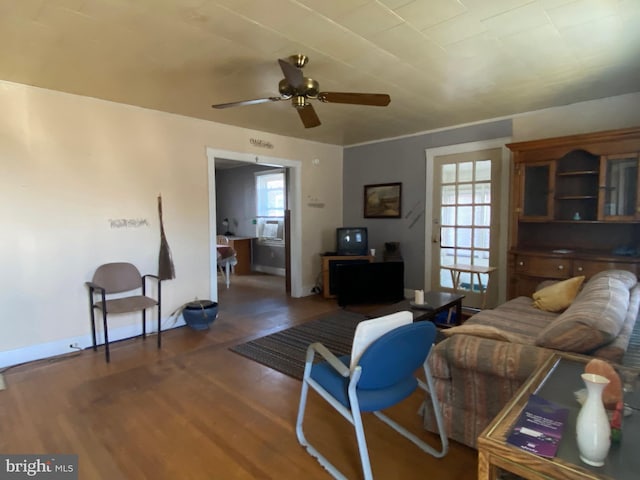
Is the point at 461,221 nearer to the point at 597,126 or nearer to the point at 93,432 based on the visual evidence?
the point at 597,126

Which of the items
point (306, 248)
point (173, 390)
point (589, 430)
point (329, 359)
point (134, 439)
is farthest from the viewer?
point (306, 248)

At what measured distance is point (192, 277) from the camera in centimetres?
426

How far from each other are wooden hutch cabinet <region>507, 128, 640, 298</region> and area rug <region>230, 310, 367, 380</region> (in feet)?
6.32

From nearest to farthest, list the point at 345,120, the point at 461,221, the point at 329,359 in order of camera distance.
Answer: the point at 329,359
the point at 345,120
the point at 461,221

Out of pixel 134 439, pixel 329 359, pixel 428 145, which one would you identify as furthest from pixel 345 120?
pixel 134 439

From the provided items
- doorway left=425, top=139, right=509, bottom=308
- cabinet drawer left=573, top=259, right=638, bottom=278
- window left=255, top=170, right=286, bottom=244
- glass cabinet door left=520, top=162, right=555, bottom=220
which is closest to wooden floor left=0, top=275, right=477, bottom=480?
cabinet drawer left=573, top=259, right=638, bottom=278

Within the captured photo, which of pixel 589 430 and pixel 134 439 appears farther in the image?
pixel 134 439

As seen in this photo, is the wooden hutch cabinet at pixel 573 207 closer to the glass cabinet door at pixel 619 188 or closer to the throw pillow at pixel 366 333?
the glass cabinet door at pixel 619 188

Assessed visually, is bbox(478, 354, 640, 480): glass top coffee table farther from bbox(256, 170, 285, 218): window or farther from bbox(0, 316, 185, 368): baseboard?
bbox(256, 170, 285, 218): window

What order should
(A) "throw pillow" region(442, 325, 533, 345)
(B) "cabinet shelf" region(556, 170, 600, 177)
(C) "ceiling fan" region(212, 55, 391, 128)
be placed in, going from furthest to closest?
(B) "cabinet shelf" region(556, 170, 600, 177), (C) "ceiling fan" region(212, 55, 391, 128), (A) "throw pillow" region(442, 325, 533, 345)

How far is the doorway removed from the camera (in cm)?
441

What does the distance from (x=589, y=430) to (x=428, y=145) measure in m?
4.48

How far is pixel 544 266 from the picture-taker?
3.67m

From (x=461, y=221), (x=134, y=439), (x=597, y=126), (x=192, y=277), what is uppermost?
(x=597, y=126)
